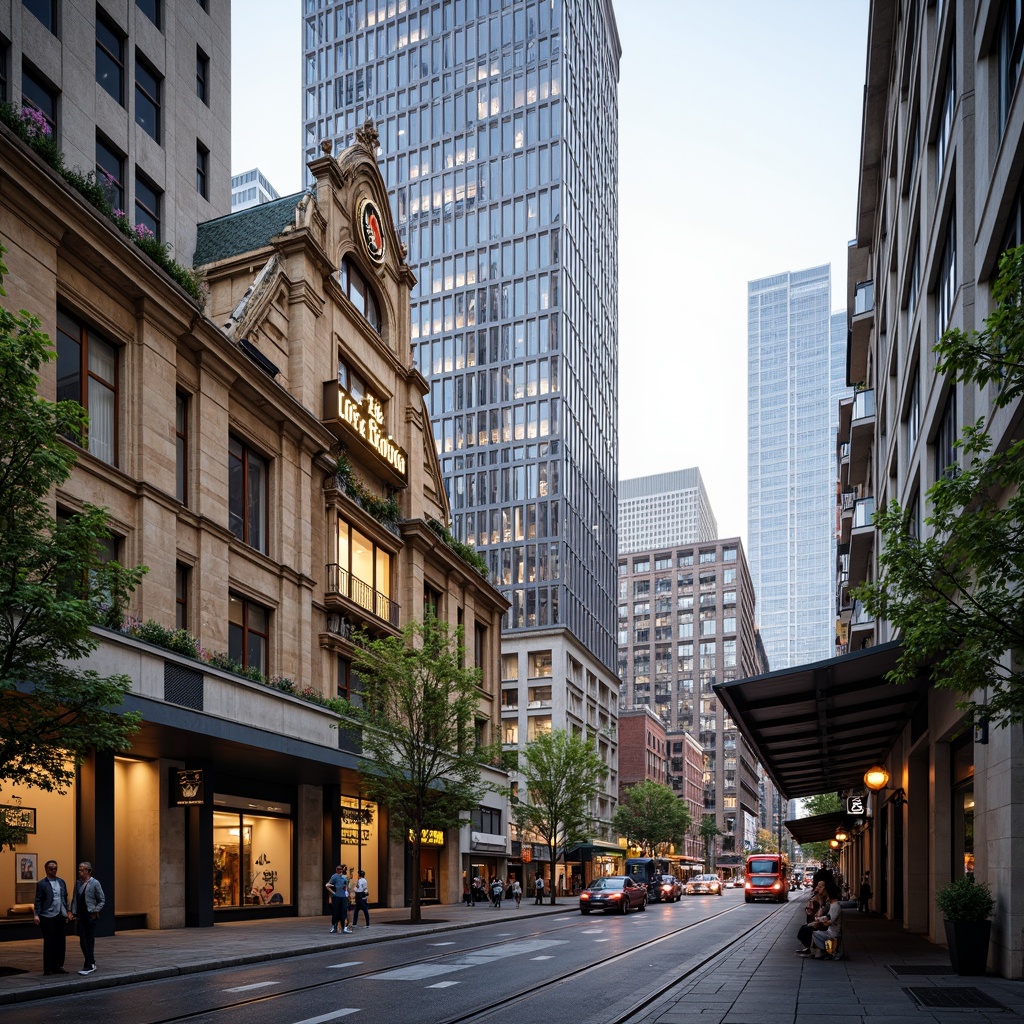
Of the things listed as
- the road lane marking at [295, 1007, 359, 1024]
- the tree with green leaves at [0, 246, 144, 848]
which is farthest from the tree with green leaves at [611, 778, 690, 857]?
the road lane marking at [295, 1007, 359, 1024]

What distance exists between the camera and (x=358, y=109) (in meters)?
110

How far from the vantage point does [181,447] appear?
31266 millimetres

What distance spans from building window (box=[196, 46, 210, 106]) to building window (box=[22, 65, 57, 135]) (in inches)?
405

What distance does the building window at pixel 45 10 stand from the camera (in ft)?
97.1

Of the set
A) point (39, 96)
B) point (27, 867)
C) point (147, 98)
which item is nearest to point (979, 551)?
point (27, 867)

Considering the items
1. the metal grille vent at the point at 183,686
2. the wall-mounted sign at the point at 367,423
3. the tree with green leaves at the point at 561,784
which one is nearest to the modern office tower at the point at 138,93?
the wall-mounted sign at the point at 367,423

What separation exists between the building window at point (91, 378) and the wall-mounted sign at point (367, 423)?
509 inches

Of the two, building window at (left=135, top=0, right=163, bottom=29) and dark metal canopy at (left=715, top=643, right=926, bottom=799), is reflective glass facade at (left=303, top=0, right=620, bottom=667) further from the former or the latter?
building window at (left=135, top=0, right=163, bottom=29)

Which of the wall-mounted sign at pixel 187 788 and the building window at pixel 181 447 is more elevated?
the building window at pixel 181 447

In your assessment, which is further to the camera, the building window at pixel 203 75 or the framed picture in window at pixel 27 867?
the building window at pixel 203 75

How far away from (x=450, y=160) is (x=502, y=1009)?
9905 centimetres

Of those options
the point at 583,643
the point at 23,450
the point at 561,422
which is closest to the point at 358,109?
the point at 561,422

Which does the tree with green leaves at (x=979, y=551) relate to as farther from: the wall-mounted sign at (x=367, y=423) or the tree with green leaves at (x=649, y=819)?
the tree with green leaves at (x=649, y=819)

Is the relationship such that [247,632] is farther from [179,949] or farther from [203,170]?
[203,170]
